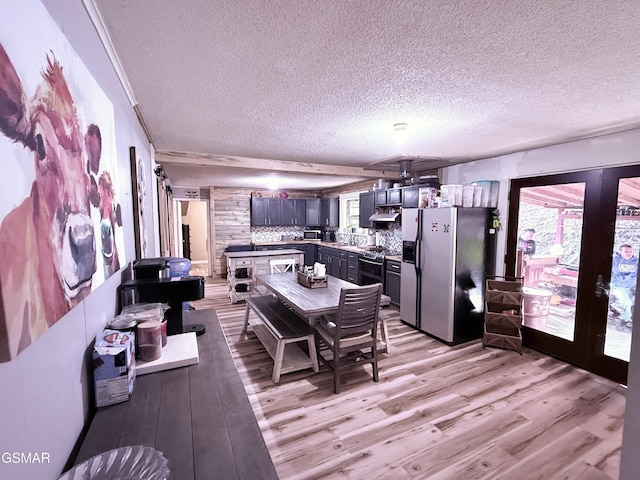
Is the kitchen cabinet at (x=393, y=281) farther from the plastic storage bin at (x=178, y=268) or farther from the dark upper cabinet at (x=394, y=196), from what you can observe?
the plastic storage bin at (x=178, y=268)

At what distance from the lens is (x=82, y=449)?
807 millimetres

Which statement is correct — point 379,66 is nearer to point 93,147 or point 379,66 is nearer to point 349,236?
point 93,147

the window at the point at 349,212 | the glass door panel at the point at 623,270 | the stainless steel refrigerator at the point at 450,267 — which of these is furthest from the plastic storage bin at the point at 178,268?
the window at the point at 349,212

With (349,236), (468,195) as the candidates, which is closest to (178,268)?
(468,195)

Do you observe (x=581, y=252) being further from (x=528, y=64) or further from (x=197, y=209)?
(x=197, y=209)

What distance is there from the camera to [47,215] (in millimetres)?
651

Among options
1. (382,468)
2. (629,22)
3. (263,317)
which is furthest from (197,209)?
(629,22)

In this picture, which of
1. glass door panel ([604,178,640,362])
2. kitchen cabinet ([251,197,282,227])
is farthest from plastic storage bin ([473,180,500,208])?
kitchen cabinet ([251,197,282,227])

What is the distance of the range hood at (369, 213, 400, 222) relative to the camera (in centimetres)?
501

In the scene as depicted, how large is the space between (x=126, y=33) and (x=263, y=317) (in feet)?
8.67

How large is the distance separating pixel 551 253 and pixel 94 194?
4.16 meters

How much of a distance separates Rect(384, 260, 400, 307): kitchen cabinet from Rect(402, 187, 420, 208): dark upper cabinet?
943mm

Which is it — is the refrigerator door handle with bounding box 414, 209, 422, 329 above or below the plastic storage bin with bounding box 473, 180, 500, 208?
below

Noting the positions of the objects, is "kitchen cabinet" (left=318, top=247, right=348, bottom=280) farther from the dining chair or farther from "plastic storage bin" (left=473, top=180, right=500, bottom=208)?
the dining chair
